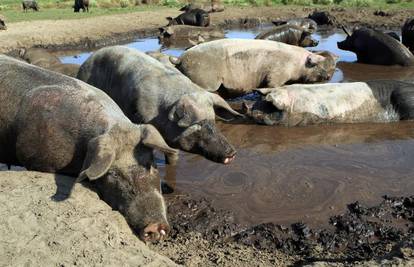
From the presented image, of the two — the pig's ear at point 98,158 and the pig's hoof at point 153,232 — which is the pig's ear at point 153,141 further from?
the pig's hoof at point 153,232

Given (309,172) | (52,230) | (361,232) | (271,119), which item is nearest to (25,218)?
(52,230)

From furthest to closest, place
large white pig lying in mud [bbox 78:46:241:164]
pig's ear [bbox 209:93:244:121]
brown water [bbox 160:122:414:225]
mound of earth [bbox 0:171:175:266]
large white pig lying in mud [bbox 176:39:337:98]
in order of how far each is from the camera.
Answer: large white pig lying in mud [bbox 176:39:337:98]
pig's ear [bbox 209:93:244:121]
large white pig lying in mud [bbox 78:46:241:164]
brown water [bbox 160:122:414:225]
mound of earth [bbox 0:171:175:266]

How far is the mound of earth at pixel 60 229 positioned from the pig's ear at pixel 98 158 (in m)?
0.29

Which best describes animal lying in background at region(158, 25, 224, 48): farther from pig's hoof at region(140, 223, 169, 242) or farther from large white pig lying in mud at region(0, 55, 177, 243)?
pig's hoof at region(140, 223, 169, 242)

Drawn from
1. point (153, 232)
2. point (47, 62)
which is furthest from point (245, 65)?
point (153, 232)

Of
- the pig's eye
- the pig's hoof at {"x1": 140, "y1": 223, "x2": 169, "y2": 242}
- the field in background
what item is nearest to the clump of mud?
the pig's hoof at {"x1": 140, "y1": 223, "x2": 169, "y2": 242}

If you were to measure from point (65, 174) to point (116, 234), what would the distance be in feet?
3.77

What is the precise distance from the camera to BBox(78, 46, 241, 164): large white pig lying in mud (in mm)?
5566

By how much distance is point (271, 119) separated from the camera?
778 centimetres

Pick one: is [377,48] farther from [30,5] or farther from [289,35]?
[30,5]

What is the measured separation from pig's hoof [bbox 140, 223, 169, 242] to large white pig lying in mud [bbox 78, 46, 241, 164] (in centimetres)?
136

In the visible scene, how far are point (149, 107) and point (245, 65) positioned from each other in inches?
145

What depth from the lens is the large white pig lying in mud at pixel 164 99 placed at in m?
5.57

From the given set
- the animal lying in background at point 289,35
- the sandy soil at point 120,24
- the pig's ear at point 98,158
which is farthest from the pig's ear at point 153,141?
the sandy soil at point 120,24
